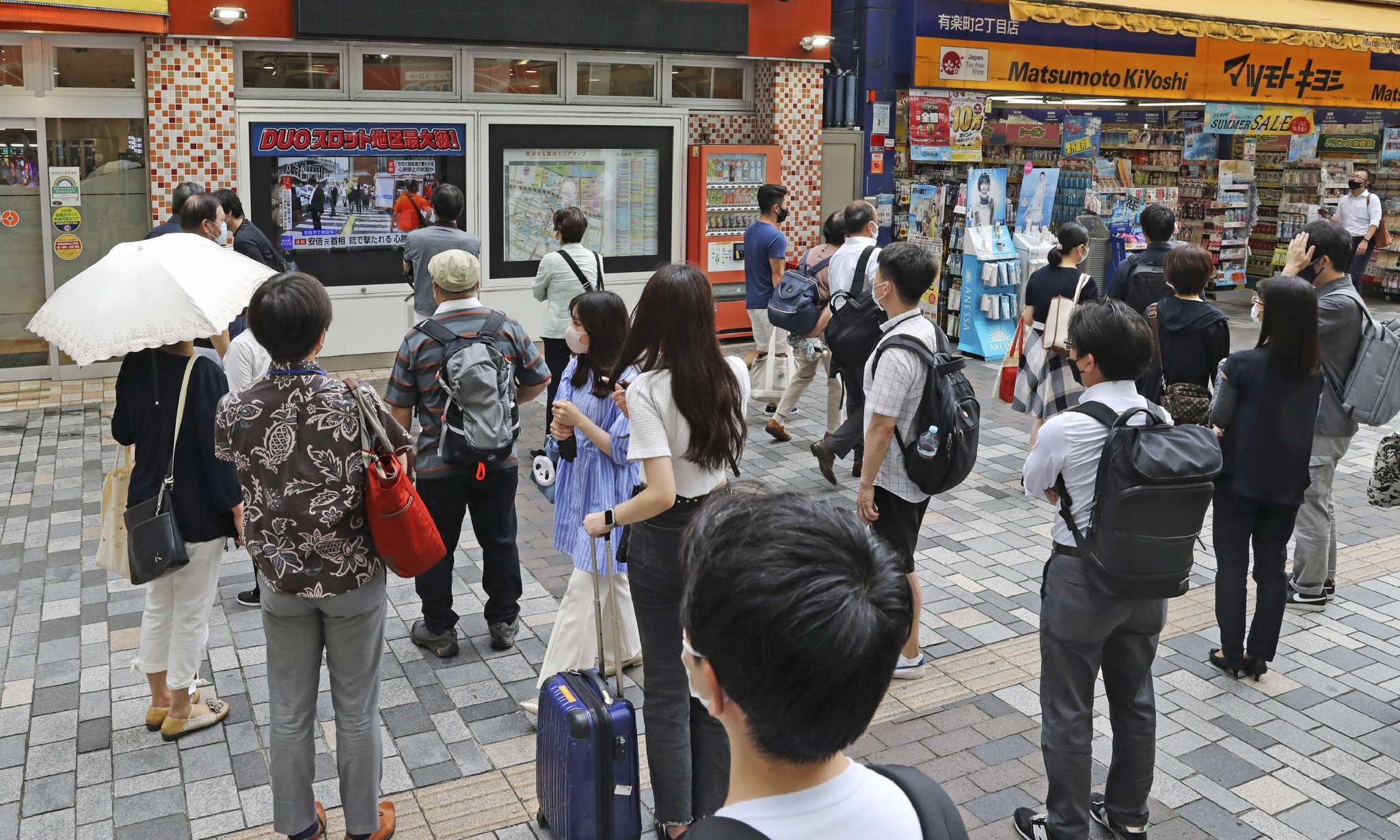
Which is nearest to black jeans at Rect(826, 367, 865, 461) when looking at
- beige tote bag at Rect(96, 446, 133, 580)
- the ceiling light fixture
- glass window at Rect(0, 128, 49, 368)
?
beige tote bag at Rect(96, 446, 133, 580)

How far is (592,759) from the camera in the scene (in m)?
3.59

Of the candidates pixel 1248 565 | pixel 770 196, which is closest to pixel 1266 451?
pixel 1248 565

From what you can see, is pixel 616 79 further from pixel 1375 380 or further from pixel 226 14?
pixel 1375 380

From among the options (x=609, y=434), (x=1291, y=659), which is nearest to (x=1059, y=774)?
(x=609, y=434)

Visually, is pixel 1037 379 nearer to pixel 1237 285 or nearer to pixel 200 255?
pixel 200 255

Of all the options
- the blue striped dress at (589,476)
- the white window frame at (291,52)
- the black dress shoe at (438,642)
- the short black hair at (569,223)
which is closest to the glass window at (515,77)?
the white window frame at (291,52)

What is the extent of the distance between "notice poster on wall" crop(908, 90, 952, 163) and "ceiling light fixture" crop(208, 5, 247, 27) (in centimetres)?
685

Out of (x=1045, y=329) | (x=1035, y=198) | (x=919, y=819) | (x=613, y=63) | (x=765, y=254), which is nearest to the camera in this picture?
(x=919, y=819)

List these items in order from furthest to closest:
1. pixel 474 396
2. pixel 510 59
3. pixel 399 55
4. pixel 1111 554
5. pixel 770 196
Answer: pixel 510 59 < pixel 399 55 < pixel 770 196 < pixel 474 396 < pixel 1111 554

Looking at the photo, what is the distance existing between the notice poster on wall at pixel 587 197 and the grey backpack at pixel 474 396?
6533 mm

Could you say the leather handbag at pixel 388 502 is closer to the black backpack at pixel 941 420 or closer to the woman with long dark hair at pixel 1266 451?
the black backpack at pixel 941 420

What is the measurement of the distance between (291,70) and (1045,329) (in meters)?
6.91

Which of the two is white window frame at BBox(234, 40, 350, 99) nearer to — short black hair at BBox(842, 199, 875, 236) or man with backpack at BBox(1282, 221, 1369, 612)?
short black hair at BBox(842, 199, 875, 236)

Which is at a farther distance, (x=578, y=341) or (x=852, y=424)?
(x=852, y=424)
